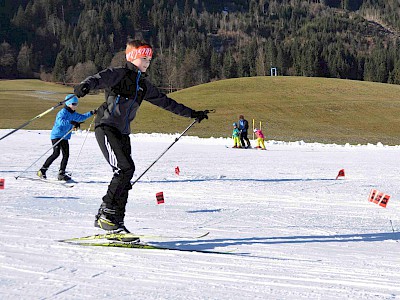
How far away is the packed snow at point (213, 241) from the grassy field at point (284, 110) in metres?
29.2

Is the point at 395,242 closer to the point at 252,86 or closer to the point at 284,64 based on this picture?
the point at 252,86

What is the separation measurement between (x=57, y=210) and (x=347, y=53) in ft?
459

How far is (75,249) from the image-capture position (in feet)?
15.0

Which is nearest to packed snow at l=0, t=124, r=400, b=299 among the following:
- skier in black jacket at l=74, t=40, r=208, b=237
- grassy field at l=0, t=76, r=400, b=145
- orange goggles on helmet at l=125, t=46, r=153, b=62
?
skier in black jacket at l=74, t=40, r=208, b=237

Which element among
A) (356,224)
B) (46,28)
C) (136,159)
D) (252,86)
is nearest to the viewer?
Result: (356,224)

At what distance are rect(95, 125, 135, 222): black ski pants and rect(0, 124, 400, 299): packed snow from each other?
1.60ft

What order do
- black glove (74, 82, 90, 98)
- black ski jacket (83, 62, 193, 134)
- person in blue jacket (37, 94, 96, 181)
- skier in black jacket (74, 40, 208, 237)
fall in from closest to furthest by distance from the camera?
1. black glove (74, 82, 90, 98)
2. black ski jacket (83, 62, 193, 134)
3. skier in black jacket (74, 40, 208, 237)
4. person in blue jacket (37, 94, 96, 181)

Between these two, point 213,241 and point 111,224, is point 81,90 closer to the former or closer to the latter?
point 111,224

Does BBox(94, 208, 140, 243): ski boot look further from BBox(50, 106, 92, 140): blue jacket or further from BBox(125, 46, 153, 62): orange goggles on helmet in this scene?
BBox(50, 106, 92, 140): blue jacket

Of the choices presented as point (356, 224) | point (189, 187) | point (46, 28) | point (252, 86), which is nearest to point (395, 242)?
point (356, 224)

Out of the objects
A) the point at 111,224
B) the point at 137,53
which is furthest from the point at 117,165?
the point at 137,53

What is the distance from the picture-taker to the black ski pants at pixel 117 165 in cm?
521

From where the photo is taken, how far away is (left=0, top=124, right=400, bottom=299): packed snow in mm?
3531

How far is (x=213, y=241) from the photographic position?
17.3ft
